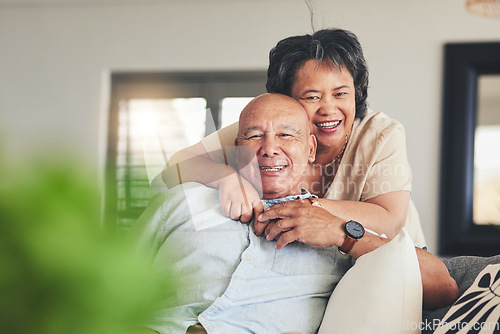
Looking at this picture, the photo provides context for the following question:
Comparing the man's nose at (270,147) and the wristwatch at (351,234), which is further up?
the man's nose at (270,147)

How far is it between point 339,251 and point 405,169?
1.31 feet

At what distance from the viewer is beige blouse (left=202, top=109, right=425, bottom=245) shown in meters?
→ 1.45

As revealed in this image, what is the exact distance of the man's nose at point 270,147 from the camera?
4.34 ft

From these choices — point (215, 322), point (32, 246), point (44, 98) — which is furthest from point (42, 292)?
point (44, 98)

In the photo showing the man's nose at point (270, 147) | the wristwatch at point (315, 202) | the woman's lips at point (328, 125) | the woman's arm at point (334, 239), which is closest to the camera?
the woman's arm at point (334, 239)

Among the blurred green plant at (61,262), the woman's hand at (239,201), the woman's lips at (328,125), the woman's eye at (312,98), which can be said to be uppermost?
the woman's eye at (312,98)

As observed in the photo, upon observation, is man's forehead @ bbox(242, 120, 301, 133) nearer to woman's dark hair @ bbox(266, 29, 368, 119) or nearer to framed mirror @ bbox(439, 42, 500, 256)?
woman's dark hair @ bbox(266, 29, 368, 119)

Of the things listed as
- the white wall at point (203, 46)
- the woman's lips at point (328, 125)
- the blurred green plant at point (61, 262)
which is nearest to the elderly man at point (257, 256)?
the woman's lips at point (328, 125)

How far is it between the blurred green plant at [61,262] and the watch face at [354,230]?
35.9 inches

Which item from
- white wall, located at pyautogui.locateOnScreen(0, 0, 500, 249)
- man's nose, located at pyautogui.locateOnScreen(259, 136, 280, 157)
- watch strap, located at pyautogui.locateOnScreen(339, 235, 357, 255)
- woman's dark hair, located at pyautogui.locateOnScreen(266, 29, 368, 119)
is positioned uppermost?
white wall, located at pyautogui.locateOnScreen(0, 0, 500, 249)

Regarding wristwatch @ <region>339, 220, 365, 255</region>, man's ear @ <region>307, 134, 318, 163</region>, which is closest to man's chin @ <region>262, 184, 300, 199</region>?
man's ear @ <region>307, 134, 318, 163</region>

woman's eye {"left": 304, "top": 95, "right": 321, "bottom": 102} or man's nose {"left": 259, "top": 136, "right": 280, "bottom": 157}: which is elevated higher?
woman's eye {"left": 304, "top": 95, "right": 321, "bottom": 102}

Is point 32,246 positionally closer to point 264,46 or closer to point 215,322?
point 215,322

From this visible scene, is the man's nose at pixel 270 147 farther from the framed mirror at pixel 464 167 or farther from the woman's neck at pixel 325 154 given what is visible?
the framed mirror at pixel 464 167
